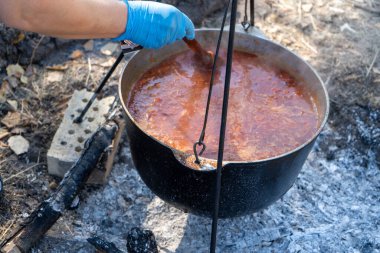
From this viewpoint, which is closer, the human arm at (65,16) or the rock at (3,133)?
the human arm at (65,16)

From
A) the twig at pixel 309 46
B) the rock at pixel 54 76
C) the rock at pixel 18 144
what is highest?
the twig at pixel 309 46

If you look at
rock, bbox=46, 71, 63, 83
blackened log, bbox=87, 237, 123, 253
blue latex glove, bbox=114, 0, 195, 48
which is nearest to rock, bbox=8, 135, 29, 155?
rock, bbox=46, 71, 63, 83

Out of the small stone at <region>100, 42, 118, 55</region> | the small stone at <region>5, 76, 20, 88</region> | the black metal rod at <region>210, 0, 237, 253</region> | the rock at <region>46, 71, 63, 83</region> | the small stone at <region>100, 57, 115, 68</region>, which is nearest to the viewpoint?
the black metal rod at <region>210, 0, 237, 253</region>

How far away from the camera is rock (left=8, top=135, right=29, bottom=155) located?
3.34 m

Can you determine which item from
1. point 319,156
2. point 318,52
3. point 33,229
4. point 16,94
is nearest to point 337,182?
point 319,156

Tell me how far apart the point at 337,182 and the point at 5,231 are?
94.2 inches

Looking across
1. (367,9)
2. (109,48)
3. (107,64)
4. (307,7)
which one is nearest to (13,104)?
(107,64)

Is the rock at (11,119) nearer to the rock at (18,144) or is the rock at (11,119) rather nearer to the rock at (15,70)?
the rock at (18,144)

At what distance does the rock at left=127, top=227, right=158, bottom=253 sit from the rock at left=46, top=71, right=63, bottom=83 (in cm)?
175

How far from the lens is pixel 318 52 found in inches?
166

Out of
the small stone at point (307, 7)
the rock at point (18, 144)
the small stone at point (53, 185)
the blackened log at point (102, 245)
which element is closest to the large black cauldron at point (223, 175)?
the blackened log at point (102, 245)

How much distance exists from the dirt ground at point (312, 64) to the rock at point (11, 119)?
0.03 meters

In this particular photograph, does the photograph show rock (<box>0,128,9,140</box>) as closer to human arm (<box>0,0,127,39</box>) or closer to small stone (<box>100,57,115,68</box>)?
small stone (<box>100,57,115,68</box>)

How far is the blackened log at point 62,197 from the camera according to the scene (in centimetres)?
271
